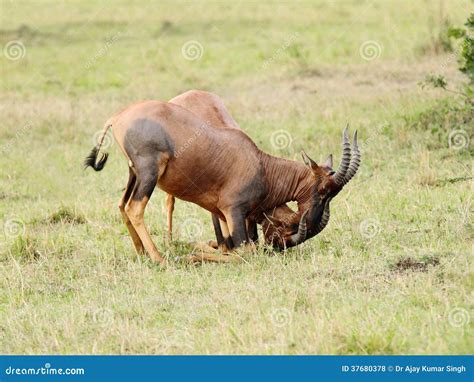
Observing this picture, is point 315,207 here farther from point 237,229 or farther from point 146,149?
point 146,149

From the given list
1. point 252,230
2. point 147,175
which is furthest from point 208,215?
point 147,175

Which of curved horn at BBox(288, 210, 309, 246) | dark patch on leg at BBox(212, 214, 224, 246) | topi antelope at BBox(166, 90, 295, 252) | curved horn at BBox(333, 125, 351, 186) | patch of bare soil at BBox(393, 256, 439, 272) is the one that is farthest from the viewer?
dark patch on leg at BBox(212, 214, 224, 246)

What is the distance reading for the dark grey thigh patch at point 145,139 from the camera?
801 centimetres

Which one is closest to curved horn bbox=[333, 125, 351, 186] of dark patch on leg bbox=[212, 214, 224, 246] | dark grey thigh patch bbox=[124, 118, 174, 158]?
dark patch on leg bbox=[212, 214, 224, 246]

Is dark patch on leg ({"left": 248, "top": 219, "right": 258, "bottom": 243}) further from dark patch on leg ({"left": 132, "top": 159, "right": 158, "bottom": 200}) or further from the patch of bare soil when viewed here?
the patch of bare soil

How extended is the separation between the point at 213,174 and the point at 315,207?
898 mm

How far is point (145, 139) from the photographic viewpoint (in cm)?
801

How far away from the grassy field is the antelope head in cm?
18

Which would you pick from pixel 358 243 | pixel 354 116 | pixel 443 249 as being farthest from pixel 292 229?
pixel 354 116

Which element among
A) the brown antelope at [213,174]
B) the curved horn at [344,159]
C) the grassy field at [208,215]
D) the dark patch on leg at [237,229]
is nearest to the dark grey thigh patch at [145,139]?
the brown antelope at [213,174]

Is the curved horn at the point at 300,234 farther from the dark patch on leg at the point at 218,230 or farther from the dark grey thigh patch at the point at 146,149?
the dark grey thigh patch at the point at 146,149

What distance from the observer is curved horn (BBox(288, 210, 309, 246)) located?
7953 mm

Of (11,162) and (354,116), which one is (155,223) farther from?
(354,116)

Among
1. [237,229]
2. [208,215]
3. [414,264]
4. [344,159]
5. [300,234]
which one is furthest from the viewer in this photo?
[208,215]
